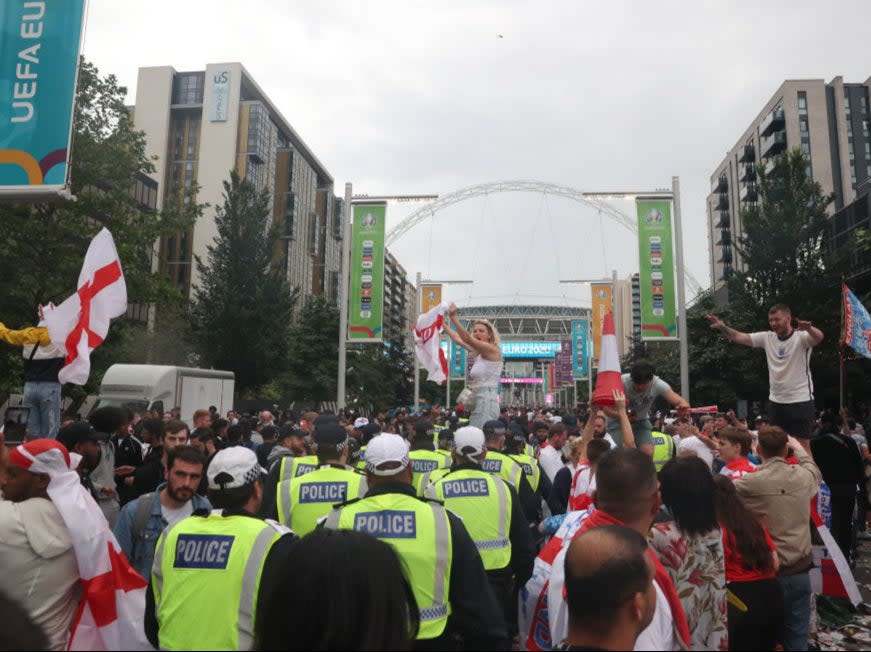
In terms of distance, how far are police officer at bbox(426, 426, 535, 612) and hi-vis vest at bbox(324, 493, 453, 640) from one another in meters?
1.31

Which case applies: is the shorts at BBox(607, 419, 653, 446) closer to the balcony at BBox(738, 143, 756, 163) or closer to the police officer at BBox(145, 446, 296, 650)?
the police officer at BBox(145, 446, 296, 650)

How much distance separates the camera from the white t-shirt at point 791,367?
6.67m

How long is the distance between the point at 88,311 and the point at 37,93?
3069mm

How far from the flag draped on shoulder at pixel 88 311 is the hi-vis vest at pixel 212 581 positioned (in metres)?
4.37

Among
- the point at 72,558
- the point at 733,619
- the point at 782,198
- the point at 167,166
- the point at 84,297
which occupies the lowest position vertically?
the point at 733,619

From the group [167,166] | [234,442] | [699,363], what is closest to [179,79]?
[167,166]

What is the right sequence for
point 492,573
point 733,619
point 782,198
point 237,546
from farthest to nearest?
1. point 782,198
2. point 492,573
3. point 733,619
4. point 237,546

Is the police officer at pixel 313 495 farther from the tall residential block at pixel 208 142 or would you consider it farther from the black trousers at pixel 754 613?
the tall residential block at pixel 208 142

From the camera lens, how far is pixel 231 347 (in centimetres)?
3828

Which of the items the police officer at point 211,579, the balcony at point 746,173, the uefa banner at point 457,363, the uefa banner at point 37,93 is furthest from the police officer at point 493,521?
the balcony at point 746,173

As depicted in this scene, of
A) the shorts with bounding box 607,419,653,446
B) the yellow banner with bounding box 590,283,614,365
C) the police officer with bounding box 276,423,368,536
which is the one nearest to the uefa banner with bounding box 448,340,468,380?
the yellow banner with bounding box 590,283,614,365

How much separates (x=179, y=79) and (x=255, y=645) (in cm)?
8949

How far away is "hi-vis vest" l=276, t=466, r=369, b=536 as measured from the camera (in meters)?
4.80

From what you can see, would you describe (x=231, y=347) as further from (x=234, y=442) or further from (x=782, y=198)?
Answer: (x=234, y=442)
